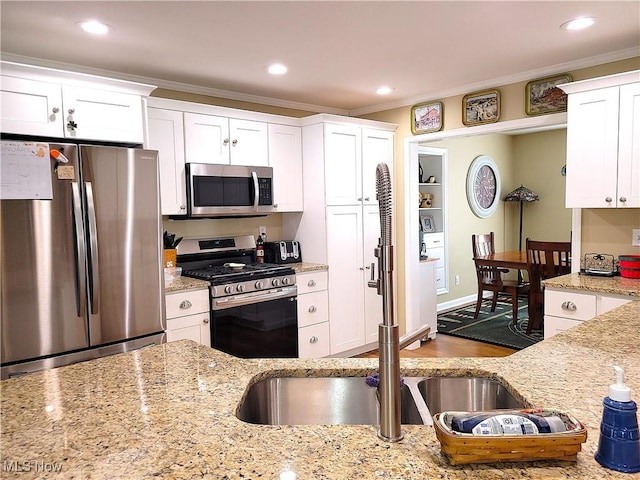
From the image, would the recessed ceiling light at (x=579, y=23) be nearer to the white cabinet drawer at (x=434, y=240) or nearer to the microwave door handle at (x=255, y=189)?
the microwave door handle at (x=255, y=189)

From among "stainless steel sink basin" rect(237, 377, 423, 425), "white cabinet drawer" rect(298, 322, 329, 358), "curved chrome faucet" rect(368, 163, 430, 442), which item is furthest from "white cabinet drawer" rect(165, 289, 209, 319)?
"curved chrome faucet" rect(368, 163, 430, 442)

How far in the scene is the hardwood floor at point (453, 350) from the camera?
4500 millimetres

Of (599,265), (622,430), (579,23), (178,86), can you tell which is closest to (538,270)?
(599,265)

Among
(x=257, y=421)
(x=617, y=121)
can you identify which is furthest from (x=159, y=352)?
(x=617, y=121)

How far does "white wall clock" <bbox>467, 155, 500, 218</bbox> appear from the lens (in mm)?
6867

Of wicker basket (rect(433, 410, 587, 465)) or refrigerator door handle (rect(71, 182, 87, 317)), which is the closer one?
wicker basket (rect(433, 410, 587, 465))

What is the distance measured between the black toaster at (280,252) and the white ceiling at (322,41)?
134 centimetres

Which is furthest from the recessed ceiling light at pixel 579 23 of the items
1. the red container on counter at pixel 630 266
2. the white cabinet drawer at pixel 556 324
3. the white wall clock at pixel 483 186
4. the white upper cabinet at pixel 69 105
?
the white wall clock at pixel 483 186

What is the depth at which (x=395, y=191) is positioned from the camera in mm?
4797

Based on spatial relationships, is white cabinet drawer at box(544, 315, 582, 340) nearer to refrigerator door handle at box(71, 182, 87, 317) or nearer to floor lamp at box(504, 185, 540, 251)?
refrigerator door handle at box(71, 182, 87, 317)

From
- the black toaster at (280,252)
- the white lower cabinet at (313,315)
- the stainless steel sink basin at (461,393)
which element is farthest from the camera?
the black toaster at (280,252)

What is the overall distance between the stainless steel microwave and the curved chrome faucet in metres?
2.76

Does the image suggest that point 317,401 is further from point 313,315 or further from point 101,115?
point 313,315

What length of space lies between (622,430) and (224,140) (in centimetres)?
339
